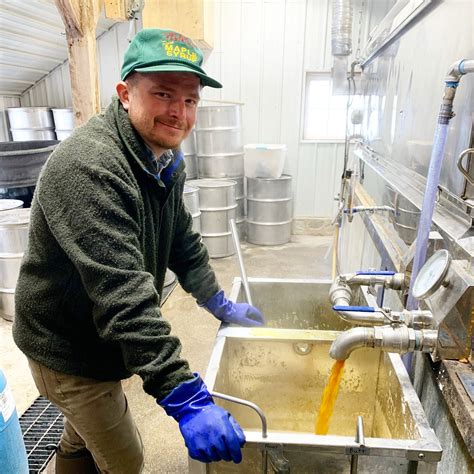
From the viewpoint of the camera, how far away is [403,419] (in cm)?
100

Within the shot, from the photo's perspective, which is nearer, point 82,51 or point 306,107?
point 82,51

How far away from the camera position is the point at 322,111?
5242 millimetres

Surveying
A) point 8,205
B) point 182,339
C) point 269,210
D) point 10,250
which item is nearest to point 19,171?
point 8,205

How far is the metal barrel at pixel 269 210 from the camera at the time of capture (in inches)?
191

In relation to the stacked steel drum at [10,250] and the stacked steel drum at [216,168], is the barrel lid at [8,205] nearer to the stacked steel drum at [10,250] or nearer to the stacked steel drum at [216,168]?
the stacked steel drum at [10,250]

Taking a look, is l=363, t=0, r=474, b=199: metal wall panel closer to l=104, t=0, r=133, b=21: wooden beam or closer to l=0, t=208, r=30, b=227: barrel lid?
l=104, t=0, r=133, b=21: wooden beam

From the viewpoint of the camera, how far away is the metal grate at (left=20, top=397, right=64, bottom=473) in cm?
191

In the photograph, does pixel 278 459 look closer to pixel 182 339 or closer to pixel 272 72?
pixel 182 339

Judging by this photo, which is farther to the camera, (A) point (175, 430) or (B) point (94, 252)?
(A) point (175, 430)

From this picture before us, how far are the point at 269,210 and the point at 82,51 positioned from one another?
3.09m

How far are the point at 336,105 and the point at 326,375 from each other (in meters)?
4.51

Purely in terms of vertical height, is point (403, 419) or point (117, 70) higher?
point (117, 70)

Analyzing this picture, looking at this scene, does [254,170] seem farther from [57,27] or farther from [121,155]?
[121,155]

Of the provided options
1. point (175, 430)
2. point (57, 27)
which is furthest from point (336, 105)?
point (175, 430)
